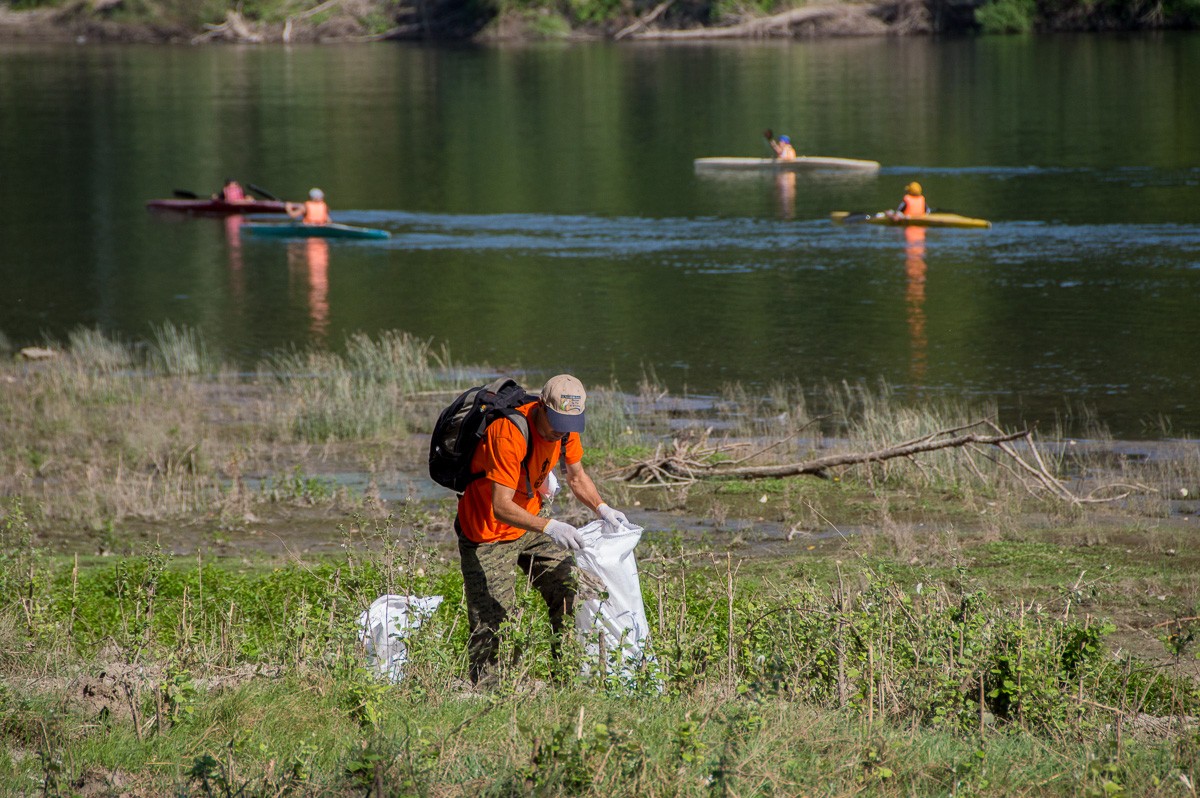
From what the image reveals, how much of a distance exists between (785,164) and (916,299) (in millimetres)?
16468

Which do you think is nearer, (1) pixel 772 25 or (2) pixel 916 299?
(2) pixel 916 299

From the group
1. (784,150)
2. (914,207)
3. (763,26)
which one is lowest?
(914,207)

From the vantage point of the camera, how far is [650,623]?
28.2ft

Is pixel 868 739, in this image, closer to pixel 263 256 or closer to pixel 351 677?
pixel 351 677

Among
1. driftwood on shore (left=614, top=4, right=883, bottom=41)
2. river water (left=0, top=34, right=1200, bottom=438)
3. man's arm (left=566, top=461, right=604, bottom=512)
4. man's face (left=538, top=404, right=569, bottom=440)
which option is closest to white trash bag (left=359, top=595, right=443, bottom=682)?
man's arm (left=566, top=461, right=604, bottom=512)

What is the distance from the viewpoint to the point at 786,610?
7.83m

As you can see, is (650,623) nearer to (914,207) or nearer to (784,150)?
(914,207)

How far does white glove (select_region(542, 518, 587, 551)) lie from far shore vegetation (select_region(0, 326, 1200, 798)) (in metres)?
0.47

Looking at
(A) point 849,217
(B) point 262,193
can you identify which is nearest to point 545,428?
(A) point 849,217

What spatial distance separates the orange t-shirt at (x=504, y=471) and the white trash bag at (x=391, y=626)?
49 cm

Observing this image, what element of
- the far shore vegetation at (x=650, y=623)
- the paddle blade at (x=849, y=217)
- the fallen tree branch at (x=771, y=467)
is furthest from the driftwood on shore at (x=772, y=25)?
the fallen tree branch at (x=771, y=467)

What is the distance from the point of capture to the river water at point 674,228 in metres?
22.1

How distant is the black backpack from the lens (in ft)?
24.3

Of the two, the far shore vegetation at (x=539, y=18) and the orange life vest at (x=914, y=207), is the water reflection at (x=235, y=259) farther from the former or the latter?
the far shore vegetation at (x=539, y=18)
